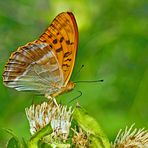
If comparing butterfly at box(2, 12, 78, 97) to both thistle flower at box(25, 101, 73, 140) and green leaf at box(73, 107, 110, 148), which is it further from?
green leaf at box(73, 107, 110, 148)

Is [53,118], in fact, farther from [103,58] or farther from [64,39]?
[103,58]

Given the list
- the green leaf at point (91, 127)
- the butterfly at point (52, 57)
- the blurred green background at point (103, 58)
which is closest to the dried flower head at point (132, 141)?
the green leaf at point (91, 127)

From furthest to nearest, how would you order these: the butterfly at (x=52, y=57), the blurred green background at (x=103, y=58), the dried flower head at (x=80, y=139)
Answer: the blurred green background at (x=103, y=58), the butterfly at (x=52, y=57), the dried flower head at (x=80, y=139)

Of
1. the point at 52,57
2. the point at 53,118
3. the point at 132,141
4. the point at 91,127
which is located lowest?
the point at 132,141

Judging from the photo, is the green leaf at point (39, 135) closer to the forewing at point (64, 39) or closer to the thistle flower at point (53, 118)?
the thistle flower at point (53, 118)

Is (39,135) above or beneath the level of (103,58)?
beneath

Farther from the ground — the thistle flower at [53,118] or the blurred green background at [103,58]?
the blurred green background at [103,58]

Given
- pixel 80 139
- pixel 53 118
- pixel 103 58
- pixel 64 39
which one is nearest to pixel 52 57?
pixel 64 39

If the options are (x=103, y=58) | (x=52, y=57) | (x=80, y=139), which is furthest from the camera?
(x=103, y=58)
